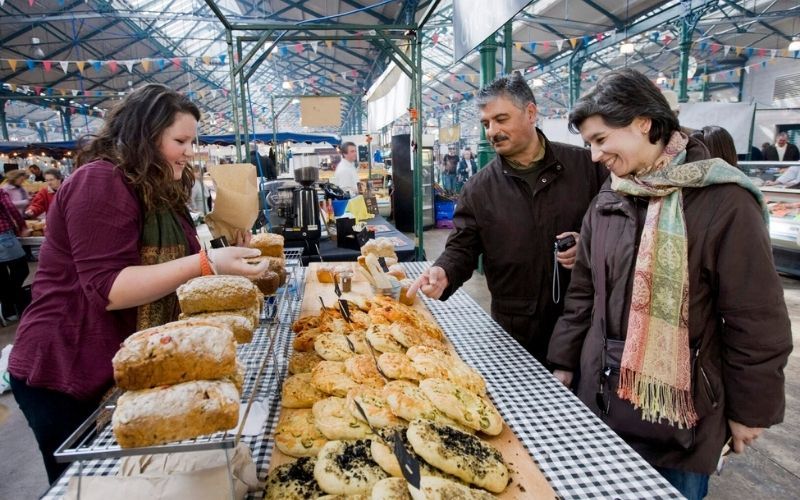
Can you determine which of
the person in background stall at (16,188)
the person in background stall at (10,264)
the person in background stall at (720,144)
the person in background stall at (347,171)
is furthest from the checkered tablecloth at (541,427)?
the person in background stall at (16,188)

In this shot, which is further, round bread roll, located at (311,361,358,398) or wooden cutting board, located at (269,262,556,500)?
round bread roll, located at (311,361,358,398)

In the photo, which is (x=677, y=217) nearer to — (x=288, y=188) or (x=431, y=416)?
(x=431, y=416)

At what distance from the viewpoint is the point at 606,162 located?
1792 mm

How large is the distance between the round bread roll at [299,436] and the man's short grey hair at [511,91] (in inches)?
75.2

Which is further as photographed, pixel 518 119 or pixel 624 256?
pixel 518 119

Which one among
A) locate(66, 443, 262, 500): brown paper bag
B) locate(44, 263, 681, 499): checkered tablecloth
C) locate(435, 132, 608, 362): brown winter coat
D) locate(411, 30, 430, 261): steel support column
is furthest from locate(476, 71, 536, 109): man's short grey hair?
locate(411, 30, 430, 261): steel support column

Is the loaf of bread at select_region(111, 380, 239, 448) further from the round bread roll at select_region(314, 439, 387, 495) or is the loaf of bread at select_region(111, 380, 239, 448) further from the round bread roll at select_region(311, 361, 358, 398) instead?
the round bread roll at select_region(311, 361, 358, 398)

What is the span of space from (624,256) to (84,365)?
201 centimetres

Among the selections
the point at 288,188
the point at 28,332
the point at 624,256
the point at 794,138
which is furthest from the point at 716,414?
the point at 794,138

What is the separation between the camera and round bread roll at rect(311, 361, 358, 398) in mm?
1551

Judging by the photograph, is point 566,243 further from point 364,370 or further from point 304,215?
point 304,215

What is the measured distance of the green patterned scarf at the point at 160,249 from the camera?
158 centimetres

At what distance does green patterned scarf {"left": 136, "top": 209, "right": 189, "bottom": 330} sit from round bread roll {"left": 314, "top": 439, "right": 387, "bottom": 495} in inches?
31.8

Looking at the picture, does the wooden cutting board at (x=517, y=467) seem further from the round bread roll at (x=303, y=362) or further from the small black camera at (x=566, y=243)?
the small black camera at (x=566, y=243)
